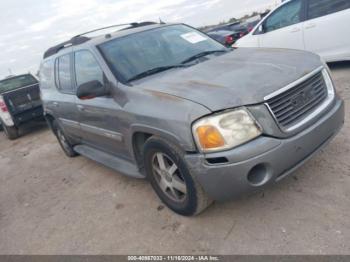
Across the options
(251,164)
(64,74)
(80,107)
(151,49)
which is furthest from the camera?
(64,74)

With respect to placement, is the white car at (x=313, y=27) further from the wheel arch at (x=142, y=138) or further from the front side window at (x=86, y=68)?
the wheel arch at (x=142, y=138)

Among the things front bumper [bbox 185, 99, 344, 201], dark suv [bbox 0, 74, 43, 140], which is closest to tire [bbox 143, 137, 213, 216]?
front bumper [bbox 185, 99, 344, 201]

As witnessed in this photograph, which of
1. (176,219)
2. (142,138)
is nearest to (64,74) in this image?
(142,138)

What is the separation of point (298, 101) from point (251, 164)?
0.73 metres

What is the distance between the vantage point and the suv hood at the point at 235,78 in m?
2.51

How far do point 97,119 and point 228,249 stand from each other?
2122 millimetres

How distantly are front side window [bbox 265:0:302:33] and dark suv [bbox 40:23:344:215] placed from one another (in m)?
3.40

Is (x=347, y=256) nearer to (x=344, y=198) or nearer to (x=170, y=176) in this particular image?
(x=344, y=198)

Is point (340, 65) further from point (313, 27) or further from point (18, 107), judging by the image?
point (18, 107)

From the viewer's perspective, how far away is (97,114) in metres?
3.78

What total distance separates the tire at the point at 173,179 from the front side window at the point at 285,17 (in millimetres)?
5059

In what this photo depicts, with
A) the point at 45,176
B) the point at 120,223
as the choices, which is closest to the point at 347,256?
the point at 120,223

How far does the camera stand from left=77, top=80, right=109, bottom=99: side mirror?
3238 mm

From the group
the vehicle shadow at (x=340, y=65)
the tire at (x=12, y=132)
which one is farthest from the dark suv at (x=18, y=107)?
the vehicle shadow at (x=340, y=65)
